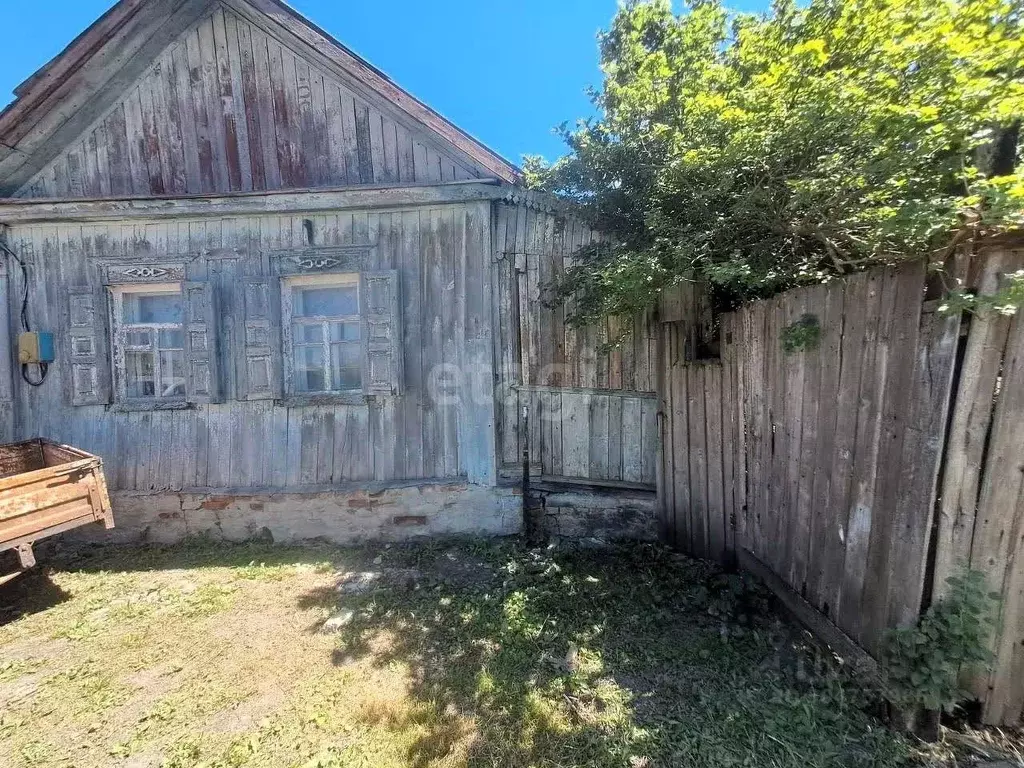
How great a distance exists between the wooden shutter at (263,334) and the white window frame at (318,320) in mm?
78

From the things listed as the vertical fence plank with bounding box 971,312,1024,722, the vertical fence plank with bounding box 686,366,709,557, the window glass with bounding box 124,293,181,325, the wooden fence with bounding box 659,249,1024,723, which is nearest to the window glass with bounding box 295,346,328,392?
the window glass with bounding box 124,293,181,325

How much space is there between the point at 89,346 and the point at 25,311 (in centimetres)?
86

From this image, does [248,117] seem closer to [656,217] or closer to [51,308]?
[51,308]

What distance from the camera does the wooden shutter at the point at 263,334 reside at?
14.6 feet

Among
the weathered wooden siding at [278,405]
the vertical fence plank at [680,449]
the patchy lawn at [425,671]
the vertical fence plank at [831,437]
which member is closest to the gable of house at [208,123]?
the weathered wooden siding at [278,405]

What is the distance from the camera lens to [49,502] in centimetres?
342

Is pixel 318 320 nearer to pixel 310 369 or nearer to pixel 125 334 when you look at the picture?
pixel 310 369

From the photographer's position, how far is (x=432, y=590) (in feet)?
11.7

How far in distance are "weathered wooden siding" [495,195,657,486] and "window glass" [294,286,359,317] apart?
61.3 inches

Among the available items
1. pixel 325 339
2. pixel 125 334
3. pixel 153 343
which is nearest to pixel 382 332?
Result: pixel 325 339

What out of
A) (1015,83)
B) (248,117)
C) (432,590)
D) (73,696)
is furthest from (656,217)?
(73,696)

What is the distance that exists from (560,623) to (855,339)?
8.30 feet

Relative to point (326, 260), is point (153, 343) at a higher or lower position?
lower

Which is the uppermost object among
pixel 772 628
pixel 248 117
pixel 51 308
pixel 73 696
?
pixel 248 117
